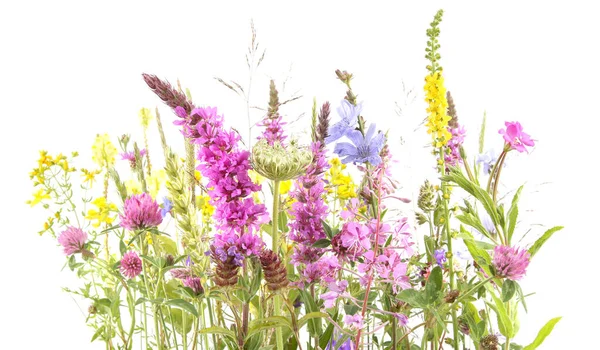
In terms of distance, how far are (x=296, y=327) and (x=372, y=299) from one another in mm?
262

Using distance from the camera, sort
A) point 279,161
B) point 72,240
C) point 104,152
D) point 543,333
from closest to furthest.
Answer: point 279,161
point 543,333
point 72,240
point 104,152

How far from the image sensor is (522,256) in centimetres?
91

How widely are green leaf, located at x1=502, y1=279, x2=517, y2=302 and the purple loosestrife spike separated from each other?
1.67 ft

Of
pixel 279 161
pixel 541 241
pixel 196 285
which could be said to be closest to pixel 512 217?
pixel 541 241

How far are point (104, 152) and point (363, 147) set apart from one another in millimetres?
690

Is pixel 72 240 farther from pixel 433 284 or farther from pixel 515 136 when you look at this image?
pixel 515 136

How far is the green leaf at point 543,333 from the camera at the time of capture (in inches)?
43.5

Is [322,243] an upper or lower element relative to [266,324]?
upper

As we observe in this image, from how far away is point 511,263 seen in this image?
0.90 meters

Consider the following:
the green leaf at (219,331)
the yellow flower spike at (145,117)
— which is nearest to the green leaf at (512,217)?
the green leaf at (219,331)

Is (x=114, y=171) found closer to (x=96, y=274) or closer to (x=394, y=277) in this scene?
(x=96, y=274)

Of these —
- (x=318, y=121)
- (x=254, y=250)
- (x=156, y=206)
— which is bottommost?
(x=254, y=250)

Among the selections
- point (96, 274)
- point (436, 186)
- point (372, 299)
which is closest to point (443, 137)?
point (436, 186)

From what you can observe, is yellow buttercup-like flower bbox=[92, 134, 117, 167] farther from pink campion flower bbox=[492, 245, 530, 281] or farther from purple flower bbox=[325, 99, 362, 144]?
pink campion flower bbox=[492, 245, 530, 281]
